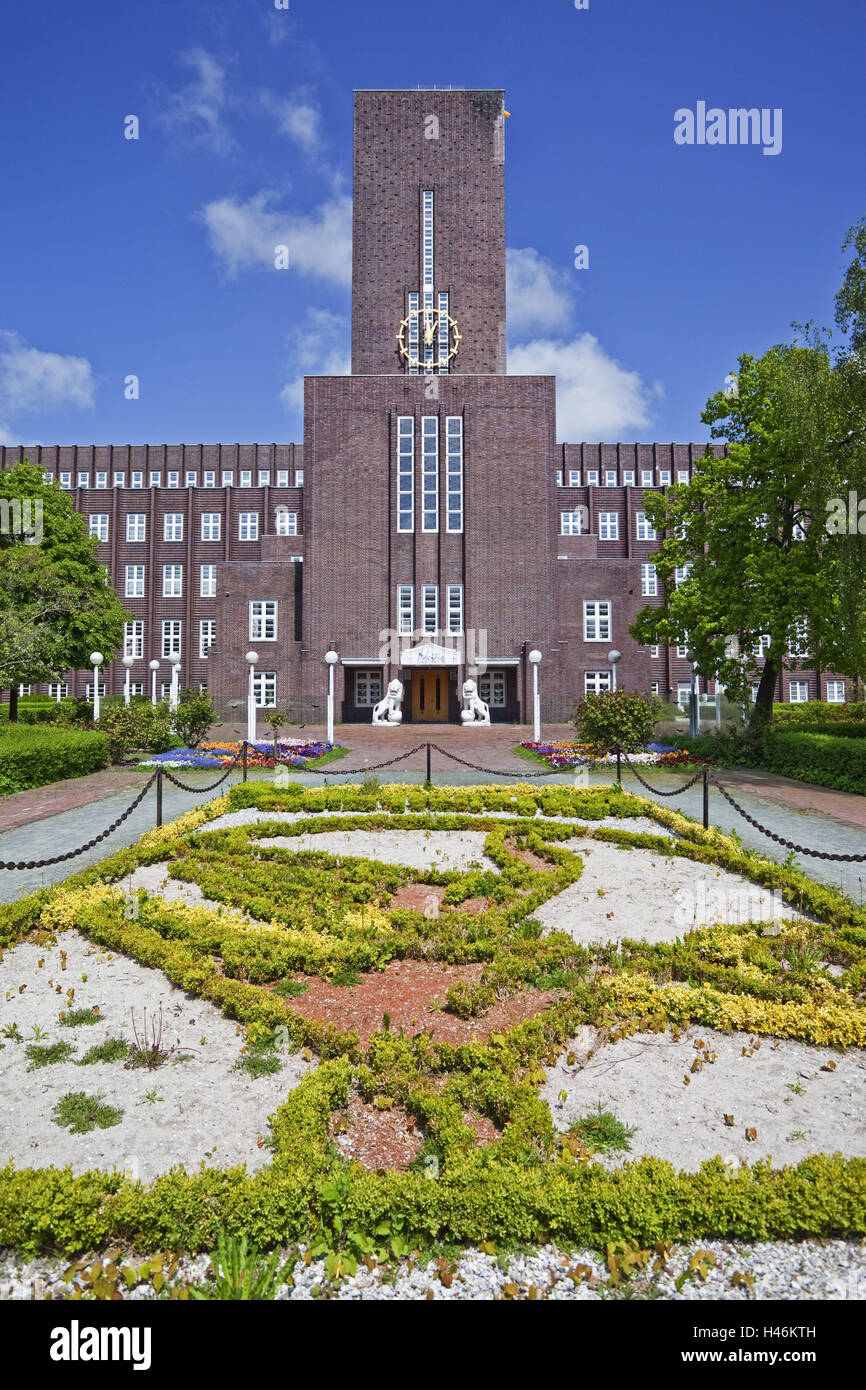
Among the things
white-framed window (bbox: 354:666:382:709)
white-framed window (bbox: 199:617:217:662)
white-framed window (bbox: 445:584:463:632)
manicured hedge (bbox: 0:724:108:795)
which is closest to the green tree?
manicured hedge (bbox: 0:724:108:795)

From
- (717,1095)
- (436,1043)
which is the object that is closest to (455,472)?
(436,1043)

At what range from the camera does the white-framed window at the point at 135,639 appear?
50844 millimetres

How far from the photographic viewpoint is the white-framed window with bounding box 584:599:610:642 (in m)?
38.3

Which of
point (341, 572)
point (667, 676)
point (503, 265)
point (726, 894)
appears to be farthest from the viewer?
point (667, 676)

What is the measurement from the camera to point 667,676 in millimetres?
49188

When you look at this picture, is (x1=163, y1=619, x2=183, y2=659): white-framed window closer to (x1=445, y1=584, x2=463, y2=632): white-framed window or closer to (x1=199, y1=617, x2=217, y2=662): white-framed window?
(x1=199, y1=617, x2=217, y2=662): white-framed window

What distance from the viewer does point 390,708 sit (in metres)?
33.9

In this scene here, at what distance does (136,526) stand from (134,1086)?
53128 mm

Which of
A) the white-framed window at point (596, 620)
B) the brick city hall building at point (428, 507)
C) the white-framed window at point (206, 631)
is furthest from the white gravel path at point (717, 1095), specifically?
the white-framed window at point (206, 631)

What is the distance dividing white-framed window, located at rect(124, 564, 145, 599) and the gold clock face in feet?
75.8

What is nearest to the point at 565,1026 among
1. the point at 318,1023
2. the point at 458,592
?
the point at 318,1023

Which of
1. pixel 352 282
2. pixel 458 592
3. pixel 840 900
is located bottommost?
pixel 840 900

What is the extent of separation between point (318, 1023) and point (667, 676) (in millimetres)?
46904
